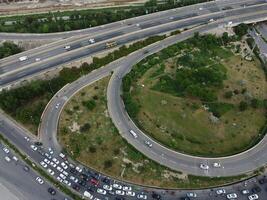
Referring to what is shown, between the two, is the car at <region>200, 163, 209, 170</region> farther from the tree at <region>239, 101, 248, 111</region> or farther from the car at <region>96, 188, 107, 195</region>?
the car at <region>96, 188, 107, 195</region>

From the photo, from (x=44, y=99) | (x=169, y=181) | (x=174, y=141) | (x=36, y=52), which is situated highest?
(x=36, y=52)

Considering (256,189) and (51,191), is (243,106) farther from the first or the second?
(51,191)

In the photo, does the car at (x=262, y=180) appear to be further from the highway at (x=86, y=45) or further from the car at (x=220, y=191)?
the highway at (x=86, y=45)

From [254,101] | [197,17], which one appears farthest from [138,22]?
[254,101]

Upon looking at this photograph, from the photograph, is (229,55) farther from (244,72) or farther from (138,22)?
(138,22)

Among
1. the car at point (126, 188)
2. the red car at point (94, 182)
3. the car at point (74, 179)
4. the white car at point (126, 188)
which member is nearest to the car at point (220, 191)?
the car at point (126, 188)

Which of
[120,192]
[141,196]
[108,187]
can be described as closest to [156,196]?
[141,196]

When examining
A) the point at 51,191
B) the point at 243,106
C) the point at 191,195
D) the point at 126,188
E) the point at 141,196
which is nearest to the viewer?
the point at 141,196
